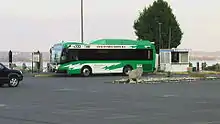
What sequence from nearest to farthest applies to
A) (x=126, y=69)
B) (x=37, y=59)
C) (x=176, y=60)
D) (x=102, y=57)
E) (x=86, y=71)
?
1. (x=86, y=71)
2. (x=102, y=57)
3. (x=126, y=69)
4. (x=37, y=59)
5. (x=176, y=60)

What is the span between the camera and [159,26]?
68750 millimetres

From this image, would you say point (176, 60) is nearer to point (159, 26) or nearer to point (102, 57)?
point (102, 57)

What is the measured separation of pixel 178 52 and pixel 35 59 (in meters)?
14.9

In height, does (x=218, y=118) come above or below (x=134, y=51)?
below

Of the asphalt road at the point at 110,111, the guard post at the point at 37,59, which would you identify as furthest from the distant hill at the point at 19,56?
the asphalt road at the point at 110,111

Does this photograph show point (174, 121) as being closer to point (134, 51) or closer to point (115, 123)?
point (115, 123)

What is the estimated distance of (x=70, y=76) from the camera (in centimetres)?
4384

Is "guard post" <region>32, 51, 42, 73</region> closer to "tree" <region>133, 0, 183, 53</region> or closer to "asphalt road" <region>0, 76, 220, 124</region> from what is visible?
"tree" <region>133, 0, 183, 53</region>

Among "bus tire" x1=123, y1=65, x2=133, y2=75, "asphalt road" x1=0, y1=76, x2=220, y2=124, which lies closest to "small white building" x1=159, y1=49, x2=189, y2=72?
"bus tire" x1=123, y1=65, x2=133, y2=75

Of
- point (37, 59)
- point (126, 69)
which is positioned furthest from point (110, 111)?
point (37, 59)

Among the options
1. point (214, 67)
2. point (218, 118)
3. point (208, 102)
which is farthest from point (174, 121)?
point (214, 67)

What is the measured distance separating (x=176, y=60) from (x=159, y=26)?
1925 cm

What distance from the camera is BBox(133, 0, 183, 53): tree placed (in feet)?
227

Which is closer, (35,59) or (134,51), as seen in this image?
(134,51)
